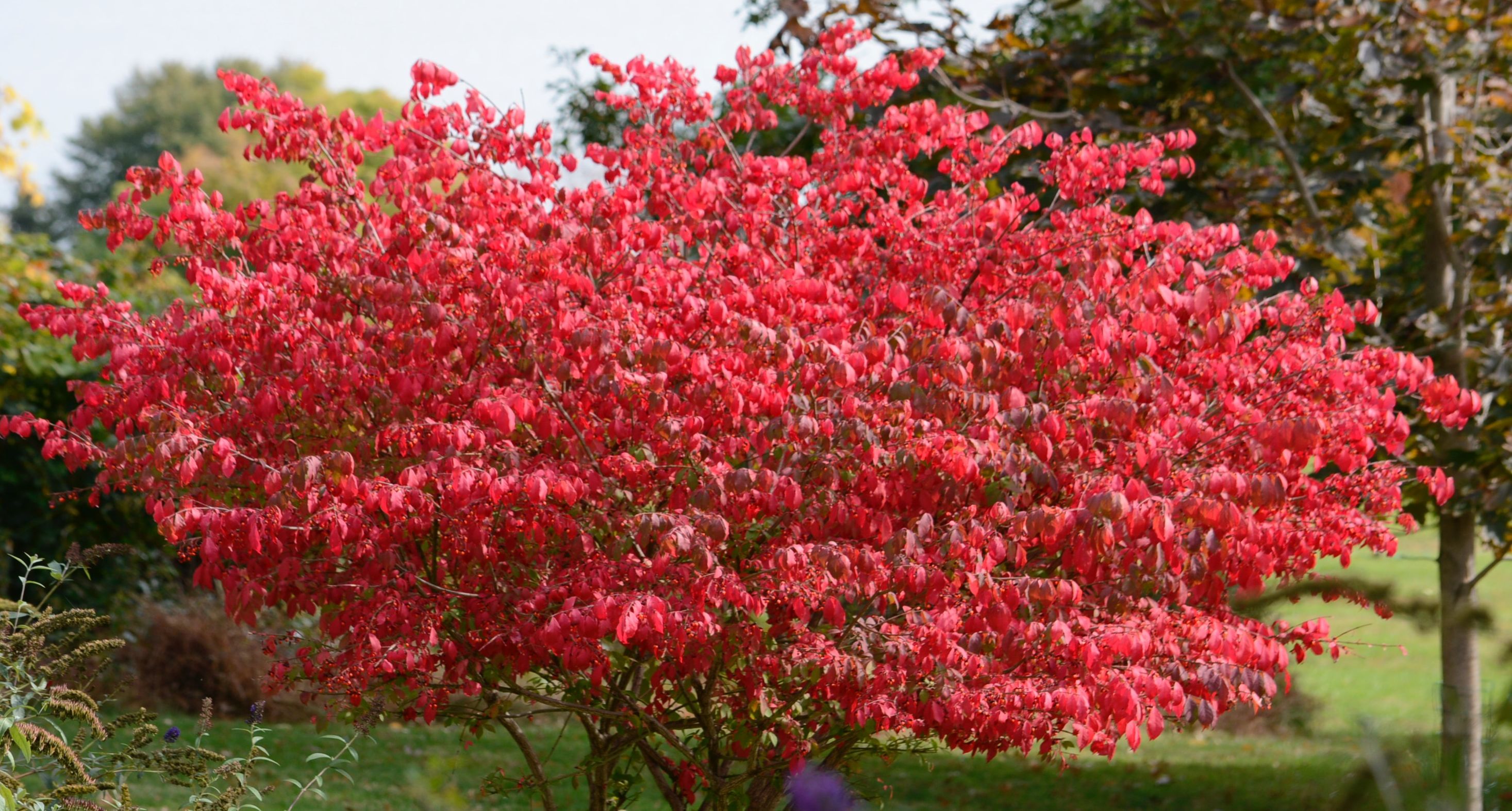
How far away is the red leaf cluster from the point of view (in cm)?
398

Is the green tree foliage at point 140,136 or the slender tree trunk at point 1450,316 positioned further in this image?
the green tree foliage at point 140,136

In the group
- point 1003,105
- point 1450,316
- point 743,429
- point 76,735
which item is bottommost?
point 76,735

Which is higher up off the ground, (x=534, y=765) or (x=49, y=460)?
(x=49, y=460)

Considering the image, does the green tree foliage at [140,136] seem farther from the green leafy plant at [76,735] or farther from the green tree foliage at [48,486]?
the green leafy plant at [76,735]

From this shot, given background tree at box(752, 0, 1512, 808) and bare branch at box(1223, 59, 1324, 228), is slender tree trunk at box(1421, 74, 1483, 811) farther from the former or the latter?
bare branch at box(1223, 59, 1324, 228)

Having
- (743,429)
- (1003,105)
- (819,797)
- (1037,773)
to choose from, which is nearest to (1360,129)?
(1003,105)

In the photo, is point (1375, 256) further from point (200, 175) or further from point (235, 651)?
point (235, 651)

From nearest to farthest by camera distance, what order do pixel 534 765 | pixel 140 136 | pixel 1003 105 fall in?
pixel 534 765
pixel 1003 105
pixel 140 136

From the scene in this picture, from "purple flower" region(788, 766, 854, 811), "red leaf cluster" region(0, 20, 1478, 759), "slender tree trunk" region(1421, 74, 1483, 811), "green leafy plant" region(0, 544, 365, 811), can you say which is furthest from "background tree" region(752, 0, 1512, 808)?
"purple flower" region(788, 766, 854, 811)

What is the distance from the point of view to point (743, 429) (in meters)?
4.40

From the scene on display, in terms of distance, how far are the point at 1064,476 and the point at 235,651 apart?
295 inches

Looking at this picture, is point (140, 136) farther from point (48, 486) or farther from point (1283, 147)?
point (1283, 147)

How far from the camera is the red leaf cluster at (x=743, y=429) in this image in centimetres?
398

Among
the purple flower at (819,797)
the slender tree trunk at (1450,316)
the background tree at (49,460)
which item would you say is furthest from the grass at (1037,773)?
the purple flower at (819,797)
